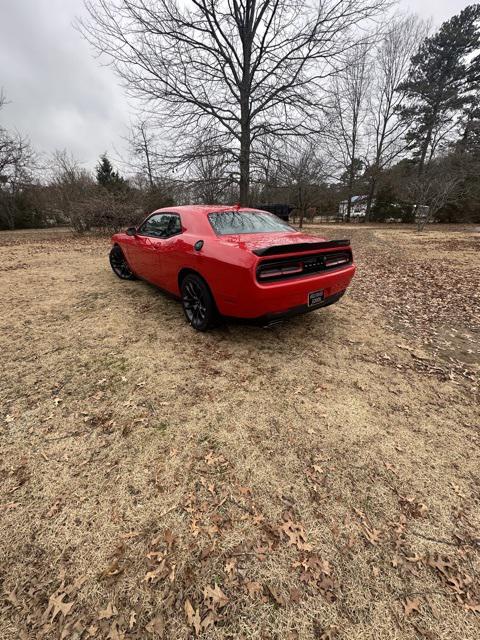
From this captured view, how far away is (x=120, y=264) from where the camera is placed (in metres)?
5.82

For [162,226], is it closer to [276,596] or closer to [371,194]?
[276,596]

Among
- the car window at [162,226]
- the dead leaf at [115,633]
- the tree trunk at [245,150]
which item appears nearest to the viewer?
the dead leaf at [115,633]

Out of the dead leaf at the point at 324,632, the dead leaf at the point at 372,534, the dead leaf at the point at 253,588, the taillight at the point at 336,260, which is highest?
the taillight at the point at 336,260

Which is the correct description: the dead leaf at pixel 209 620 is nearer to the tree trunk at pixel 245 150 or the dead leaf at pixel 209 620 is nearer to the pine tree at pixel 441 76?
the tree trunk at pixel 245 150

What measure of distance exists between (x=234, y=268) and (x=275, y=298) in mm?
486

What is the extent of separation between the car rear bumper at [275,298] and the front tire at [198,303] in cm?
19

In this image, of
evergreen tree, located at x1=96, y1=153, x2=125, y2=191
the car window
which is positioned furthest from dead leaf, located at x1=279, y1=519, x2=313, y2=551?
evergreen tree, located at x1=96, y1=153, x2=125, y2=191

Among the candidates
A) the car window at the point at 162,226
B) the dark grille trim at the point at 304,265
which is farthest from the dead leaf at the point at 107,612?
the car window at the point at 162,226

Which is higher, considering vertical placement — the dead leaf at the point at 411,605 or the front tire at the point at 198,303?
the front tire at the point at 198,303

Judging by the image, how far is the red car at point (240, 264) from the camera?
2.68 meters

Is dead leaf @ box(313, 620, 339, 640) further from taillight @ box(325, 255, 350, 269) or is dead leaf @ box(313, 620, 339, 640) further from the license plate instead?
taillight @ box(325, 255, 350, 269)

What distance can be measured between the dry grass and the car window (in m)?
1.42

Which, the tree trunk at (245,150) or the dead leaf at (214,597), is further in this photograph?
the tree trunk at (245,150)

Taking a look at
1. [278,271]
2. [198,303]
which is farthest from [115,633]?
[198,303]
